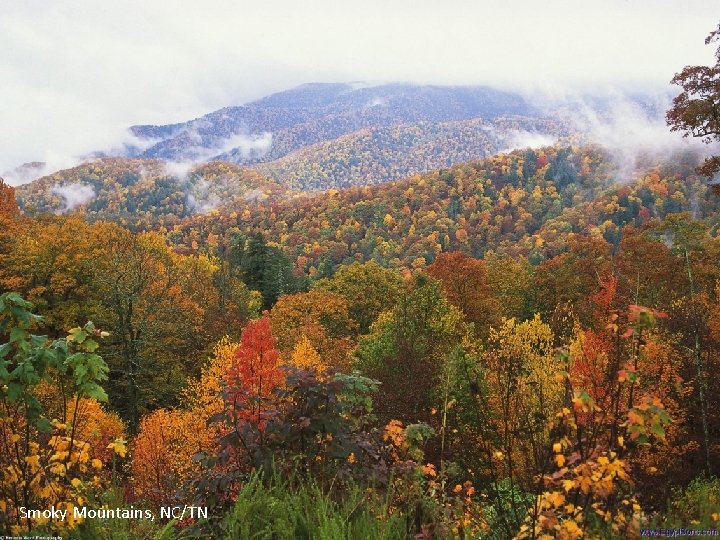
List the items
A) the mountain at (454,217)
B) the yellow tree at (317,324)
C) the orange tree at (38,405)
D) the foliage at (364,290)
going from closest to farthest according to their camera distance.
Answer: the orange tree at (38,405) → the yellow tree at (317,324) → the foliage at (364,290) → the mountain at (454,217)

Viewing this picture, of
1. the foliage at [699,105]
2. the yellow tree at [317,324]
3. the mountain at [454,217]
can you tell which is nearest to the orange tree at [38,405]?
the foliage at [699,105]

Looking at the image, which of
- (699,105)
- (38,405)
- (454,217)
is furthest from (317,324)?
(454,217)

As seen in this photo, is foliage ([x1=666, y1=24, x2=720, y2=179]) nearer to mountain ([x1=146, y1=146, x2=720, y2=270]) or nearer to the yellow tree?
the yellow tree

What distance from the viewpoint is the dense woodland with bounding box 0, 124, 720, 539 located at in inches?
158

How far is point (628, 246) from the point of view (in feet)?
104

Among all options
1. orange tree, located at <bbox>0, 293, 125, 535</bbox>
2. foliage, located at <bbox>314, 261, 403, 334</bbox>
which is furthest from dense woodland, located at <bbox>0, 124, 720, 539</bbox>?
foliage, located at <bbox>314, 261, 403, 334</bbox>

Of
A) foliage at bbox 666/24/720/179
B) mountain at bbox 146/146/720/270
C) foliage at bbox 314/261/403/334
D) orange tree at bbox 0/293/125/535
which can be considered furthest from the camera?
mountain at bbox 146/146/720/270

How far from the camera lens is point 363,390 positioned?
544 centimetres

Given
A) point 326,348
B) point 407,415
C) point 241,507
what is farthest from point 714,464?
point 326,348

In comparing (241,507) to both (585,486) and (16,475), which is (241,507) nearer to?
(16,475)

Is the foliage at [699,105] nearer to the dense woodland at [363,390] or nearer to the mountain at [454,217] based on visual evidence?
the dense woodland at [363,390]

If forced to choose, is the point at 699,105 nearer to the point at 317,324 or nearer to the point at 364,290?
the point at 317,324

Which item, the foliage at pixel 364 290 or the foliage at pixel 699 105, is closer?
the foliage at pixel 699 105

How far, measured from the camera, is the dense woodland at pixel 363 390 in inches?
158
